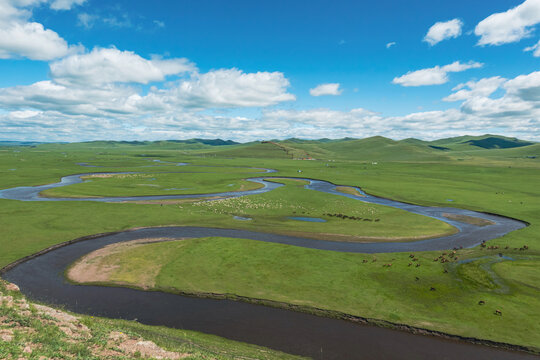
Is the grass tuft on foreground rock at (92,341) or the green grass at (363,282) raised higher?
the grass tuft on foreground rock at (92,341)

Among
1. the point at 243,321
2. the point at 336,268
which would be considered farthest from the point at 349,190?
the point at 243,321

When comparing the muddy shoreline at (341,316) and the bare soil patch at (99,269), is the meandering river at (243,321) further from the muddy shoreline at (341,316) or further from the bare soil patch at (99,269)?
the bare soil patch at (99,269)

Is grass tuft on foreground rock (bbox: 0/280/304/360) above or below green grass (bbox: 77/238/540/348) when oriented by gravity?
above

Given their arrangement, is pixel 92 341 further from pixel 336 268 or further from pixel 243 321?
pixel 336 268

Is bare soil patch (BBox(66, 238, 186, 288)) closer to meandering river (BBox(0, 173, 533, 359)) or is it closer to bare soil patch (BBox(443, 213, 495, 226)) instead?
meandering river (BBox(0, 173, 533, 359))

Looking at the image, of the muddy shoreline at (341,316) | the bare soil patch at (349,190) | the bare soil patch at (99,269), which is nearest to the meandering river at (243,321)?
the muddy shoreline at (341,316)

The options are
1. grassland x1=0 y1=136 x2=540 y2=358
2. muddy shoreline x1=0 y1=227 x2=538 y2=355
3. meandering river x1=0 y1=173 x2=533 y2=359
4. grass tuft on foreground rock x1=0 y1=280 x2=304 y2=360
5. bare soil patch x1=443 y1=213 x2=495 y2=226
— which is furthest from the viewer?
bare soil patch x1=443 y1=213 x2=495 y2=226

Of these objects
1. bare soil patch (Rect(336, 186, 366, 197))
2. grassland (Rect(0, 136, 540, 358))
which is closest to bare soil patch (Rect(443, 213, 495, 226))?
grassland (Rect(0, 136, 540, 358))

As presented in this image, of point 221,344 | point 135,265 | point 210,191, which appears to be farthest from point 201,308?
point 210,191

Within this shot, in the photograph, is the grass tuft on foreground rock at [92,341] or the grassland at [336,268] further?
the grassland at [336,268]
